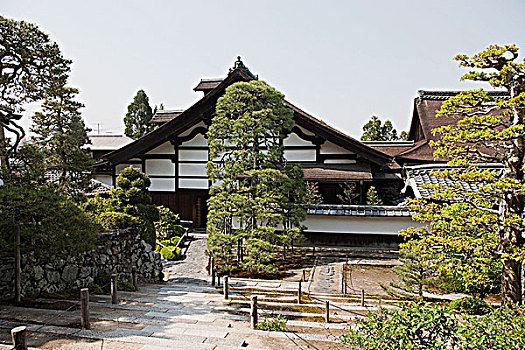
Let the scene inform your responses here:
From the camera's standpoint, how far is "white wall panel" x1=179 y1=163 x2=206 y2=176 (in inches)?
722

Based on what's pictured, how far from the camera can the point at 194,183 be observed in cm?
1847

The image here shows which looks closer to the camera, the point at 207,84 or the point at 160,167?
the point at 160,167

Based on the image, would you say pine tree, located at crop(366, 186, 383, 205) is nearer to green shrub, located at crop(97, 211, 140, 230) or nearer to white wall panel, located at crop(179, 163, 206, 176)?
white wall panel, located at crop(179, 163, 206, 176)

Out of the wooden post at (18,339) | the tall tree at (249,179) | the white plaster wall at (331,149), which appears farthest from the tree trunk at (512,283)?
the white plaster wall at (331,149)

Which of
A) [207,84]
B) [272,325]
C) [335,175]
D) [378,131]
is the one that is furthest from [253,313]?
[378,131]

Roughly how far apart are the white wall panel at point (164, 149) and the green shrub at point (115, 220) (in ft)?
27.0

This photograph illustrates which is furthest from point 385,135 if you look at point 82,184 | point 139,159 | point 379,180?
point 82,184

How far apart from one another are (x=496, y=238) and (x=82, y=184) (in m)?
10.4

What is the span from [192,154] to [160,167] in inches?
75.2

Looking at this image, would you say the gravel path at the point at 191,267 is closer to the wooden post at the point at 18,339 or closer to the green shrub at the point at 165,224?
the green shrub at the point at 165,224

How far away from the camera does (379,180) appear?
1919cm

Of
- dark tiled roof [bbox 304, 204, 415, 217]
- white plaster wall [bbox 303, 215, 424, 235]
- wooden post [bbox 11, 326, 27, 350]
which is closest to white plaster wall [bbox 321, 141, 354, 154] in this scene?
dark tiled roof [bbox 304, 204, 415, 217]

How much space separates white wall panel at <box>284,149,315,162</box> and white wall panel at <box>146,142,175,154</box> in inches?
231

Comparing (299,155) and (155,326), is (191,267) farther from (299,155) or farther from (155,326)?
(299,155)
